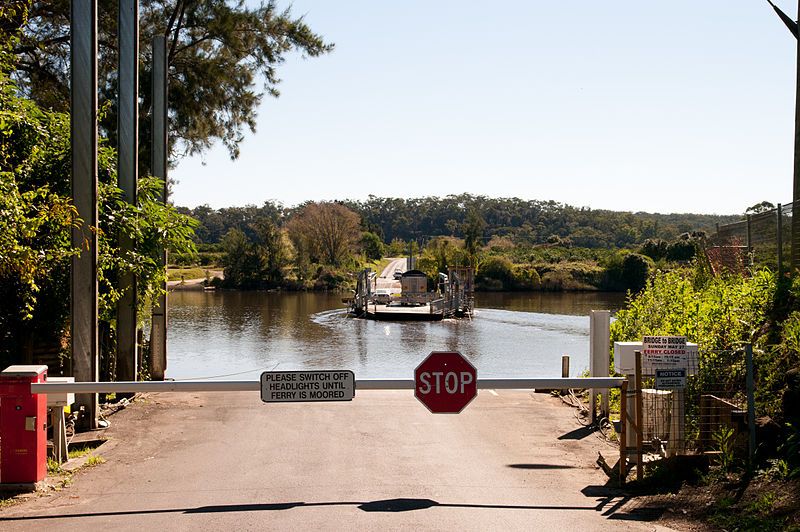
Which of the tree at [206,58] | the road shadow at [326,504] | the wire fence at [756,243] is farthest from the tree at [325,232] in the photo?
the road shadow at [326,504]

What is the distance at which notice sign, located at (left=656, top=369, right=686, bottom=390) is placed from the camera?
9117 mm

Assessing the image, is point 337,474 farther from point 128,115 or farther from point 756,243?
point 756,243

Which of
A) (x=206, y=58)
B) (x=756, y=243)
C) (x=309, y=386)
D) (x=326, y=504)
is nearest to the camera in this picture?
(x=326, y=504)

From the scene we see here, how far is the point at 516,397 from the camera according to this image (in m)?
15.6

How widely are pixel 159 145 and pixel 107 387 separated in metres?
9.51

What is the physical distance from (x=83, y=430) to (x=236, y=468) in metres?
3.44

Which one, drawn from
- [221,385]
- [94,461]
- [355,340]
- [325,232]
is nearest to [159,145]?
[94,461]

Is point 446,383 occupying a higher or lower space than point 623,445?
higher

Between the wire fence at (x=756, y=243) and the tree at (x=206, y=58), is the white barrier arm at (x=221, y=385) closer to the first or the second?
the wire fence at (x=756, y=243)

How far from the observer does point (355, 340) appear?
38938 millimetres

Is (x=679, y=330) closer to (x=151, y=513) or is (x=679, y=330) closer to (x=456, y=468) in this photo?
(x=456, y=468)

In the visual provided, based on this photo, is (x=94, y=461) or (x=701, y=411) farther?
(x=94, y=461)

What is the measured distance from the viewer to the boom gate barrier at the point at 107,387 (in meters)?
8.40

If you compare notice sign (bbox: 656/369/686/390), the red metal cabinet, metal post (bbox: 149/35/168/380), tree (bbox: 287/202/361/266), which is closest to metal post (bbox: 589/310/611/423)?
notice sign (bbox: 656/369/686/390)
